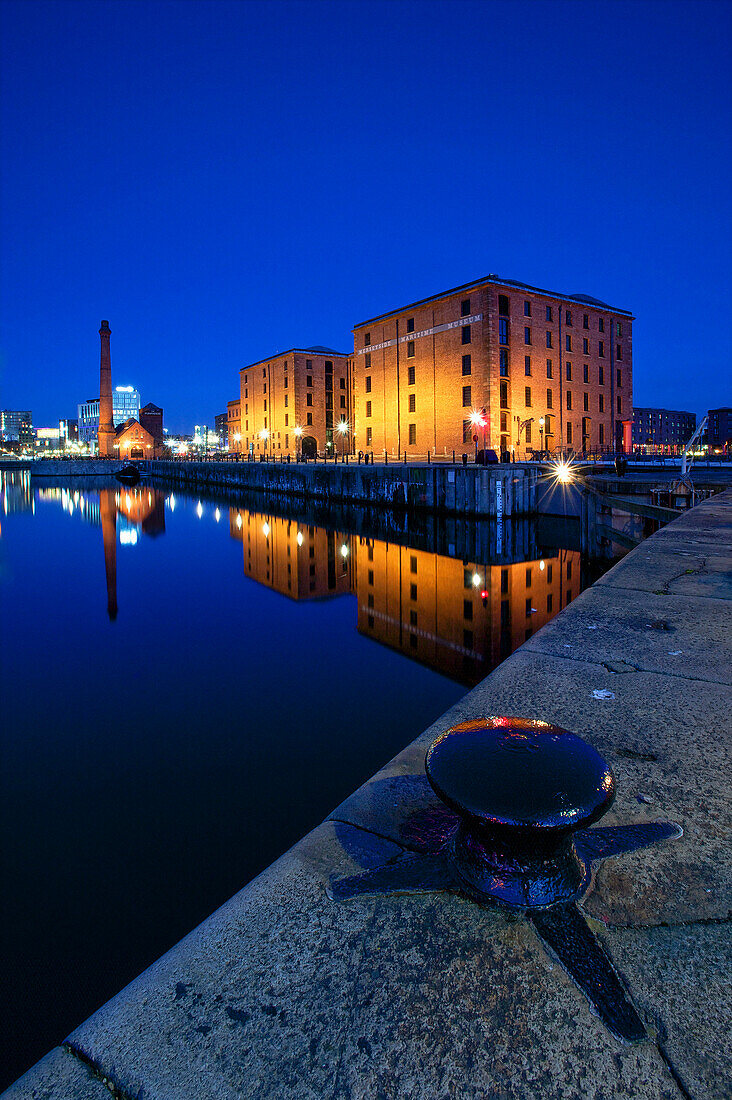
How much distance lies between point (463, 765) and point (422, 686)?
6498 millimetres

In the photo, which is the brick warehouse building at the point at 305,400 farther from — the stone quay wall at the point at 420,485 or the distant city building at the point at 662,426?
the distant city building at the point at 662,426

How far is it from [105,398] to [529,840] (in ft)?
324

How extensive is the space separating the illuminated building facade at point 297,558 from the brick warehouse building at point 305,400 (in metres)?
37.2

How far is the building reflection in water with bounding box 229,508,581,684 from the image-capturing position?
34.8 feet

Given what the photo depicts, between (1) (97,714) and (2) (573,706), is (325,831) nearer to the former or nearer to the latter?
(2) (573,706)

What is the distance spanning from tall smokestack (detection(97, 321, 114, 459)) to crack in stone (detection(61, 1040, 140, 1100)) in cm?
9313

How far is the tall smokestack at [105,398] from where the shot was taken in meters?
87.8

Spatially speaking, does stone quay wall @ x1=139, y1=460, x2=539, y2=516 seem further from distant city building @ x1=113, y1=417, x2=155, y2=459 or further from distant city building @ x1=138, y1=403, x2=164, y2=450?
distant city building @ x1=138, y1=403, x2=164, y2=450

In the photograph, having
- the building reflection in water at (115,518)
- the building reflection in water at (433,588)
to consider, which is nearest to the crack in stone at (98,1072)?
the building reflection in water at (433,588)

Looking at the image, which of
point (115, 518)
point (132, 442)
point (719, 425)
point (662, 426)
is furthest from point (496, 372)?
point (719, 425)

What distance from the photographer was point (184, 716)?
737 centimetres

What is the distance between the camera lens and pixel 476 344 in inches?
1665

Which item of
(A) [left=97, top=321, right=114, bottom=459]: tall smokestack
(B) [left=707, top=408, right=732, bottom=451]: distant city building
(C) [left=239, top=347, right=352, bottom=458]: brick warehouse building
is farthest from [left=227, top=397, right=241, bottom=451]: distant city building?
(B) [left=707, top=408, right=732, bottom=451]: distant city building

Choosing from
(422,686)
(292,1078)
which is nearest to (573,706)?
(292,1078)
